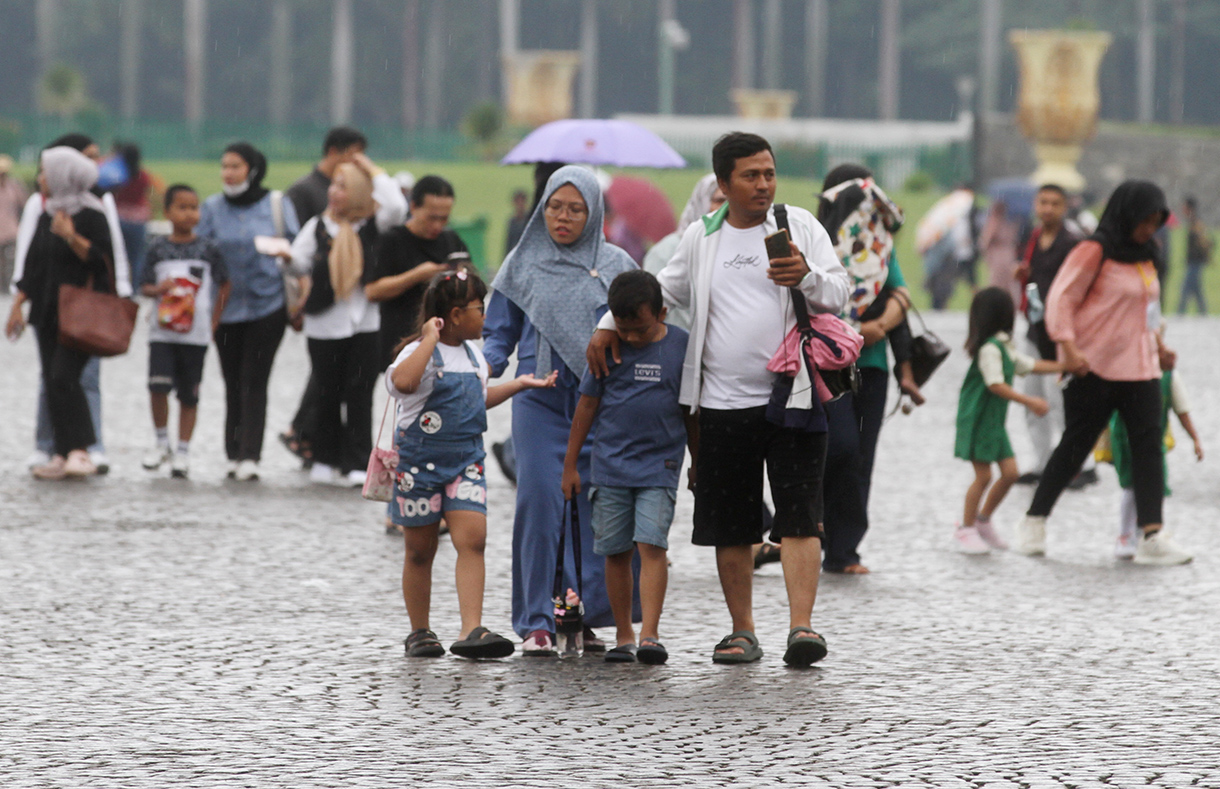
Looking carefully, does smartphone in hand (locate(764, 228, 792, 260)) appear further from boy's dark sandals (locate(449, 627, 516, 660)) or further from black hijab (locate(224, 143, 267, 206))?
black hijab (locate(224, 143, 267, 206))

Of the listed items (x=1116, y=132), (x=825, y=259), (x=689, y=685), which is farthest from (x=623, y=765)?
(x=1116, y=132)

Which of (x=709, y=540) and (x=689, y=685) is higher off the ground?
(x=709, y=540)

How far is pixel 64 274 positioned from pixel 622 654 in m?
5.31

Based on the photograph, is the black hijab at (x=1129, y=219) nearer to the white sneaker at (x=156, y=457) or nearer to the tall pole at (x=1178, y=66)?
the white sneaker at (x=156, y=457)

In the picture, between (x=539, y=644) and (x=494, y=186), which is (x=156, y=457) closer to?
(x=539, y=644)

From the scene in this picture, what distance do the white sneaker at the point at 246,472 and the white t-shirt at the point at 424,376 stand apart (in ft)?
14.7

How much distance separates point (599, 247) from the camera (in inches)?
254

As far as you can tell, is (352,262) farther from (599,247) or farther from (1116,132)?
(1116,132)

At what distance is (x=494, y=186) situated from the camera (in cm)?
4331

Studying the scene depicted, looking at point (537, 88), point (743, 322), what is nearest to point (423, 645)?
point (743, 322)

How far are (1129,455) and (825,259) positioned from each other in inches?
129

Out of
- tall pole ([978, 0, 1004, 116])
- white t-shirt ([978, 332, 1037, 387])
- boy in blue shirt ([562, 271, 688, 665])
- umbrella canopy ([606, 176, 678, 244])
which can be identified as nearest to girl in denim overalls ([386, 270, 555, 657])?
boy in blue shirt ([562, 271, 688, 665])

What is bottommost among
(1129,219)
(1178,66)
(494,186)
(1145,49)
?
(1129,219)

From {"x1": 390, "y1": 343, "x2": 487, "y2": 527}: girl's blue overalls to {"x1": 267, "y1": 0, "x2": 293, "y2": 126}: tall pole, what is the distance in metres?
69.8
